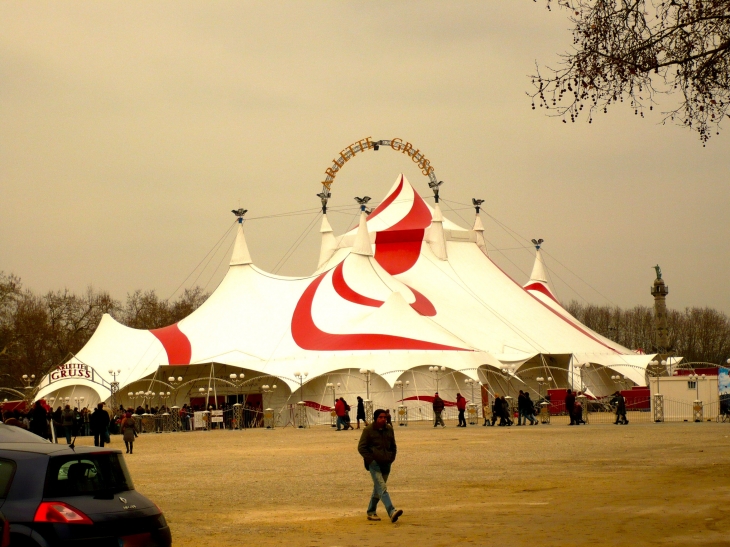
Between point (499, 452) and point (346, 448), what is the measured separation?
3919mm

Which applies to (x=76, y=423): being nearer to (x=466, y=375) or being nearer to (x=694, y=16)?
(x=466, y=375)

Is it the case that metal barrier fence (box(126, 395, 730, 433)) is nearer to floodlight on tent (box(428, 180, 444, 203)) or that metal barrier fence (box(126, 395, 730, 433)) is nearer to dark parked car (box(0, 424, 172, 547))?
floodlight on tent (box(428, 180, 444, 203))

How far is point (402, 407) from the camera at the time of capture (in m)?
32.8

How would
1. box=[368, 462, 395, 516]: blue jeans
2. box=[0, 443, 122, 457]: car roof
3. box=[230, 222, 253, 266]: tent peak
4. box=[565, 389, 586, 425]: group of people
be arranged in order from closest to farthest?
box=[0, 443, 122, 457]: car roof → box=[368, 462, 395, 516]: blue jeans → box=[565, 389, 586, 425]: group of people → box=[230, 222, 253, 266]: tent peak

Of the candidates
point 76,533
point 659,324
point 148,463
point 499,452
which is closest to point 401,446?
point 499,452

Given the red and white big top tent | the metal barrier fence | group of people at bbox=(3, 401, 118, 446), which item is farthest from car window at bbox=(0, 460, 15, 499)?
the red and white big top tent

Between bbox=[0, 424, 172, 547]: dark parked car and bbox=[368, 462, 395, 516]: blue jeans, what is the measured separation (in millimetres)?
3109

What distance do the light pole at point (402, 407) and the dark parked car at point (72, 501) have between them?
82.2ft

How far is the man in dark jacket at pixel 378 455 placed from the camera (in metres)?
10.5

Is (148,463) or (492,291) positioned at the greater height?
(492,291)

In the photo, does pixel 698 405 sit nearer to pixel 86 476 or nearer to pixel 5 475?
pixel 86 476

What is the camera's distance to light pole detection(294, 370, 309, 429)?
114ft

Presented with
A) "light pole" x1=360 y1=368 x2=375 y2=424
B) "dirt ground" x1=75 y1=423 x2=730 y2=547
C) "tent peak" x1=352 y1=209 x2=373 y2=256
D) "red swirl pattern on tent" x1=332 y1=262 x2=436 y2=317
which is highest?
"tent peak" x1=352 y1=209 x2=373 y2=256

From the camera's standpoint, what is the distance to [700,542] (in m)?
8.49
